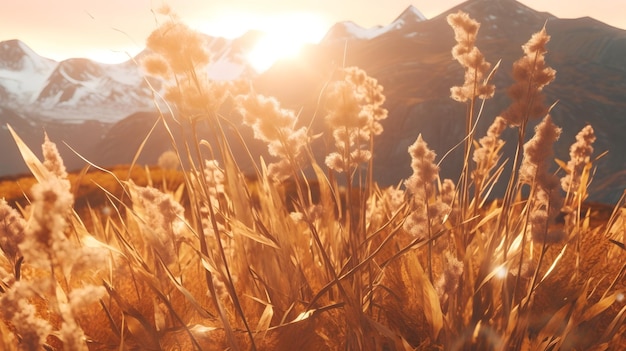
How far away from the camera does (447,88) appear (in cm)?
9288

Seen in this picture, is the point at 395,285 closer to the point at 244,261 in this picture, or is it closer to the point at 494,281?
the point at 494,281

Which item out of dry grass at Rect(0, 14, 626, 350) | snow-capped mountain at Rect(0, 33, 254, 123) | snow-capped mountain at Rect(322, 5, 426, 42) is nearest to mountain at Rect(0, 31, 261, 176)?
snow-capped mountain at Rect(0, 33, 254, 123)

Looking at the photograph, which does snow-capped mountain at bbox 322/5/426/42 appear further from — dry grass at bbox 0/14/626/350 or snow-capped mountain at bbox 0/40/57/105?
dry grass at bbox 0/14/626/350

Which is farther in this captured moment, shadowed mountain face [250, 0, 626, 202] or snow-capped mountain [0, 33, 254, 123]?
snow-capped mountain [0, 33, 254, 123]

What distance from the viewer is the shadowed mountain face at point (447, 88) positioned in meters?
82.9

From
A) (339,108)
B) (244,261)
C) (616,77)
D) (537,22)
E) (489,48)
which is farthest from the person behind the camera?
(537,22)

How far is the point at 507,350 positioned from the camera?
133 centimetres

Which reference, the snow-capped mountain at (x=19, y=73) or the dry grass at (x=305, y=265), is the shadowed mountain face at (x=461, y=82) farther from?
the snow-capped mountain at (x=19, y=73)

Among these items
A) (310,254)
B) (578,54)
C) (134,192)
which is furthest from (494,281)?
(578,54)

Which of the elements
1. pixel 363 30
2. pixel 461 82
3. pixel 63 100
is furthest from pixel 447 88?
pixel 63 100

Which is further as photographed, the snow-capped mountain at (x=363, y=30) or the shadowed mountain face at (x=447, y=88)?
the snow-capped mountain at (x=363, y=30)

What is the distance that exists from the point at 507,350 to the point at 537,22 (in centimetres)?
16659

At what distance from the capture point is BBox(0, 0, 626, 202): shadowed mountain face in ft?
272

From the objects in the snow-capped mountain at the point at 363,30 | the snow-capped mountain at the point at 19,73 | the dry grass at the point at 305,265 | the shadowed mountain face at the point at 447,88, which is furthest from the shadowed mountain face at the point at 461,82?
the snow-capped mountain at the point at 19,73
